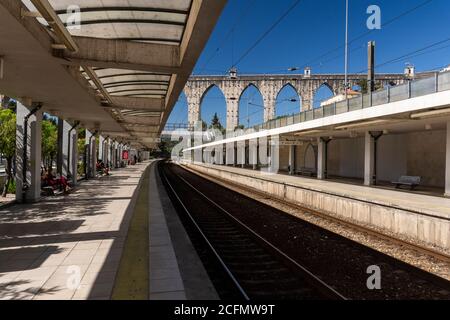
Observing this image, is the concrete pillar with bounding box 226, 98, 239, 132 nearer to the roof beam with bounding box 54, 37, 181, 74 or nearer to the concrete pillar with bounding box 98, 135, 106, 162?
the concrete pillar with bounding box 98, 135, 106, 162

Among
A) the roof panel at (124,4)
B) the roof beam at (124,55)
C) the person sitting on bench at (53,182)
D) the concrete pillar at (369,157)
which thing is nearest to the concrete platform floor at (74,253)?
the person sitting on bench at (53,182)

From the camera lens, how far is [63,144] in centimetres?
2238

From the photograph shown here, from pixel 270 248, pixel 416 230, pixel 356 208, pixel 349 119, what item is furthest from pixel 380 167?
pixel 270 248

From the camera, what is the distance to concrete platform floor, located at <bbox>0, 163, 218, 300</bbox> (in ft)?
18.0

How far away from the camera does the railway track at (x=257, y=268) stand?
6.05 meters

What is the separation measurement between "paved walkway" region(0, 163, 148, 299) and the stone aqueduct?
3275 inches

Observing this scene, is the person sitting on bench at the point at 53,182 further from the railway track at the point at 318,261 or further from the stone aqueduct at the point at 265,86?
the stone aqueduct at the point at 265,86

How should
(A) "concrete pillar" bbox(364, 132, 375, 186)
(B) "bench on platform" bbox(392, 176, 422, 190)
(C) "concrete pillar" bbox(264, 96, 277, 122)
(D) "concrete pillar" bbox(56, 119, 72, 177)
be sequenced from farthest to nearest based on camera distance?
(C) "concrete pillar" bbox(264, 96, 277, 122) → (A) "concrete pillar" bbox(364, 132, 375, 186) → (D) "concrete pillar" bbox(56, 119, 72, 177) → (B) "bench on platform" bbox(392, 176, 422, 190)

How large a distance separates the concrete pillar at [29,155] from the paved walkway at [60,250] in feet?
3.18

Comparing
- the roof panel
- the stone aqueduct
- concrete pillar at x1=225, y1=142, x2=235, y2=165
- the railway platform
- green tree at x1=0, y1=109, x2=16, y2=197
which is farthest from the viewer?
the stone aqueduct

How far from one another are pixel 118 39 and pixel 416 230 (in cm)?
1053

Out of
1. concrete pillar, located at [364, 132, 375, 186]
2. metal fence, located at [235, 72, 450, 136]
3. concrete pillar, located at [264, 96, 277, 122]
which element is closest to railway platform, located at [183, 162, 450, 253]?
metal fence, located at [235, 72, 450, 136]

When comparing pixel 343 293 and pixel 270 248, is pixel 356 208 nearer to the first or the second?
pixel 270 248

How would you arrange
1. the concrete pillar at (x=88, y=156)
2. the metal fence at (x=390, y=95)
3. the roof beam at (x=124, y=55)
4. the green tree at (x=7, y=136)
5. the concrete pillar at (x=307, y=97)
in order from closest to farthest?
the roof beam at (x=124, y=55) → the metal fence at (x=390, y=95) → the green tree at (x=7, y=136) → the concrete pillar at (x=88, y=156) → the concrete pillar at (x=307, y=97)
